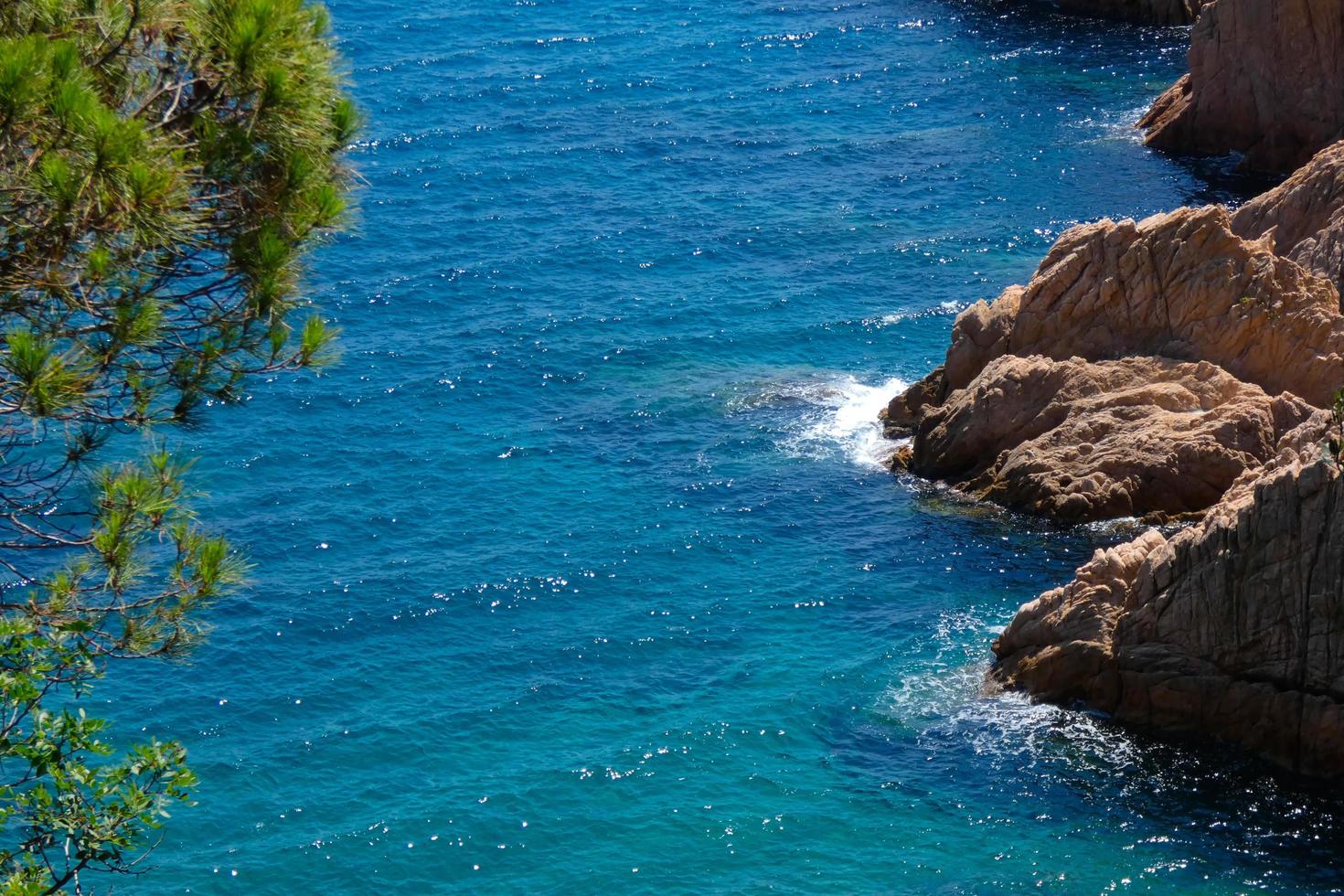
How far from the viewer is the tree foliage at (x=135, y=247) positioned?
1809 cm

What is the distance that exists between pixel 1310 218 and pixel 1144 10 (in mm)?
44682

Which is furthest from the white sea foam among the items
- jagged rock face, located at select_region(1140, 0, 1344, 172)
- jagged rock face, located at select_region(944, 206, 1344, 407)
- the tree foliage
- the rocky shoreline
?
the tree foliage

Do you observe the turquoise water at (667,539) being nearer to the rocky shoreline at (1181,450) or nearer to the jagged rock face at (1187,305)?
the rocky shoreline at (1181,450)

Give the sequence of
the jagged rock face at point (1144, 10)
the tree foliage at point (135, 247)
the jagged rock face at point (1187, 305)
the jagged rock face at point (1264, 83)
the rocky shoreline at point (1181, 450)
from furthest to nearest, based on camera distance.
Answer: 1. the jagged rock face at point (1144, 10)
2. the jagged rock face at point (1264, 83)
3. the jagged rock face at point (1187, 305)
4. the rocky shoreline at point (1181, 450)
5. the tree foliage at point (135, 247)

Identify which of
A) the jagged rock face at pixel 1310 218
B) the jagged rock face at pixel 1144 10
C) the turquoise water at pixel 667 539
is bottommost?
the turquoise water at pixel 667 539

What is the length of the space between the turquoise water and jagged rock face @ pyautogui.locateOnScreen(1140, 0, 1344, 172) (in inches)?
129

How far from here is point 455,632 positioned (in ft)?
148

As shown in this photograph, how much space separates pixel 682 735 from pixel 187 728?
12.2 m

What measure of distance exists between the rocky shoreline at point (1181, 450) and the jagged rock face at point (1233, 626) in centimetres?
4

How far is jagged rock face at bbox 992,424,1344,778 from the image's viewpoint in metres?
35.5

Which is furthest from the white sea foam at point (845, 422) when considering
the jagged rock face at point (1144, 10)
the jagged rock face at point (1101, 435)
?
the jagged rock face at point (1144, 10)

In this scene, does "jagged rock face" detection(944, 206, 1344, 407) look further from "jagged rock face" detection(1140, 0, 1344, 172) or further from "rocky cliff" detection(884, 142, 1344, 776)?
"jagged rock face" detection(1140, 0, 1344, 172)

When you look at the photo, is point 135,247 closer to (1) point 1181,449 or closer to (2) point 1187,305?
(1) point 1181,449

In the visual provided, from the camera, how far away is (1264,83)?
7188 centimetres
